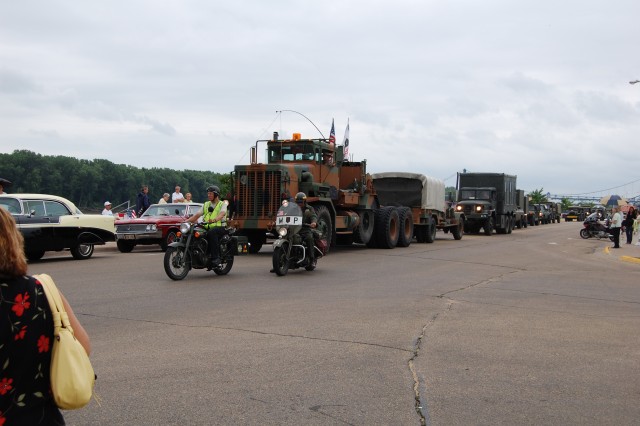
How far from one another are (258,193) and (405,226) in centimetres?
755

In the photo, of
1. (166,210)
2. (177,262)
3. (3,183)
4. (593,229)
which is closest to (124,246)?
(166,210)

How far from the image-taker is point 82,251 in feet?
56.5

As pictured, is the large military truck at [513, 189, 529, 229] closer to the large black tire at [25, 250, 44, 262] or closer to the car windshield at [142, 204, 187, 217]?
the car windshield at [142, 204, 187, 217]

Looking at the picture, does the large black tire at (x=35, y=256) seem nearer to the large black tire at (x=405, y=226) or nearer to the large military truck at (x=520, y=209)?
the large black tire at (x=405, y=226)

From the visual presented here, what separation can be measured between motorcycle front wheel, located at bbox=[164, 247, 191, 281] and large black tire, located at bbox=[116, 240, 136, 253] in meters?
8.24

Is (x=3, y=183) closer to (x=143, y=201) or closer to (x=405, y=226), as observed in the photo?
(x=143, y=201)

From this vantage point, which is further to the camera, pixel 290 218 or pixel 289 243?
pixel 289 243

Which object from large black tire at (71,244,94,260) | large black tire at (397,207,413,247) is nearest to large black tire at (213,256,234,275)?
large black tire at (71,244,94,260)

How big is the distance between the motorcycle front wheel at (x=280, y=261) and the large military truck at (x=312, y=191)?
3295 millimetres

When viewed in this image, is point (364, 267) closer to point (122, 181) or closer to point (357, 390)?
point (357, 390)

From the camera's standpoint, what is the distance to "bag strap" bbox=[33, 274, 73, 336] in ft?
8.65

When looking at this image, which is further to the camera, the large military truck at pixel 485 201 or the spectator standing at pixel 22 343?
the large military truck at pixel 485 201

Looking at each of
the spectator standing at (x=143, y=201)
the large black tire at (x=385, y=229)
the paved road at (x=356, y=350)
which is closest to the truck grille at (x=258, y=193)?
the paved road at (x=356, y=350)

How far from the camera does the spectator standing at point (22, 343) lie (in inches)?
102
